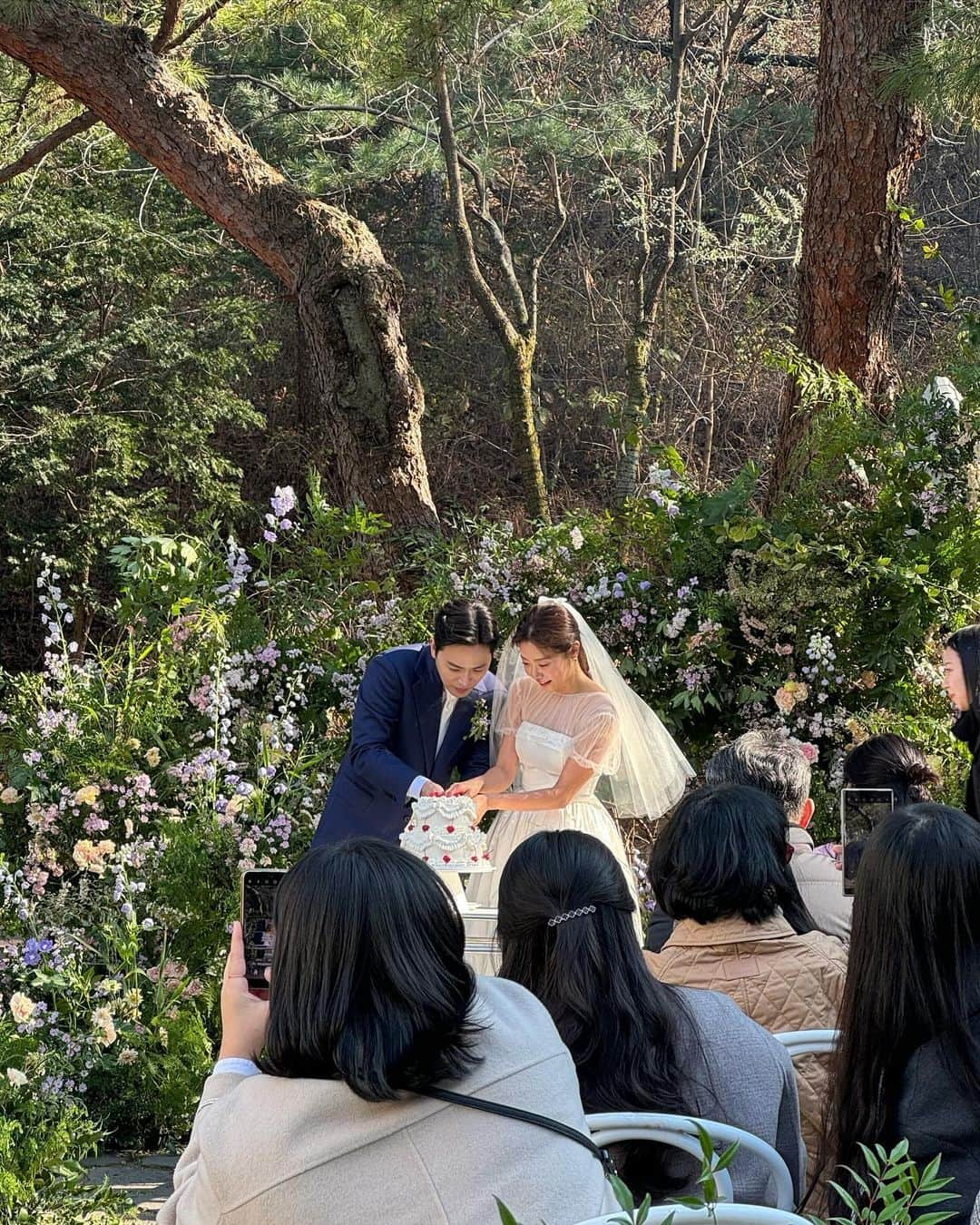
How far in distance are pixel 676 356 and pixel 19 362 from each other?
5700 mm

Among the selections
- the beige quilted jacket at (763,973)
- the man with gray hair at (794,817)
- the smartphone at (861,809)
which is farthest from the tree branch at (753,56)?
the beige quilted jacket at (763,973)

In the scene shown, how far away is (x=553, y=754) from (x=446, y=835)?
83 cm

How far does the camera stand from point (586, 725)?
4.41 metres

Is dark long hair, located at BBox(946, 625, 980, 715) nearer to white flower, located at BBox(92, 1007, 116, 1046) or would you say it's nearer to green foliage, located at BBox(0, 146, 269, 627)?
white flower, located at BBox(92, 1007, 116, 1046)

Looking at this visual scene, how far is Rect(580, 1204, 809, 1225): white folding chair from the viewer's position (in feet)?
4.53

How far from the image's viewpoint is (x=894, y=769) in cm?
330

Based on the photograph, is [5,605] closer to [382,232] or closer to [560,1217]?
[382,232]

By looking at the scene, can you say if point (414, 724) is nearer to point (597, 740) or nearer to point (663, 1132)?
point (597, 740)

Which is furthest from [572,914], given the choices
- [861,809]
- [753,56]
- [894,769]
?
[753,56]

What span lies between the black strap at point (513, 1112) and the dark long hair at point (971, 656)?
256 cm

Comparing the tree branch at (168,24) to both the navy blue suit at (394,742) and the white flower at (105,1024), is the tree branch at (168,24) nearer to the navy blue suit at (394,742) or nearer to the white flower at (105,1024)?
the navy blue suit at (394,742)

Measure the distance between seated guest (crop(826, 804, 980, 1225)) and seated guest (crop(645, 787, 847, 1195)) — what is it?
0.44 metres

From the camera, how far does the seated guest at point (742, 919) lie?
2352 mm

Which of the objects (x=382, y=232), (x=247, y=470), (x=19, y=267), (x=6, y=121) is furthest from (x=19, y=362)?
(x=382, y=232)
